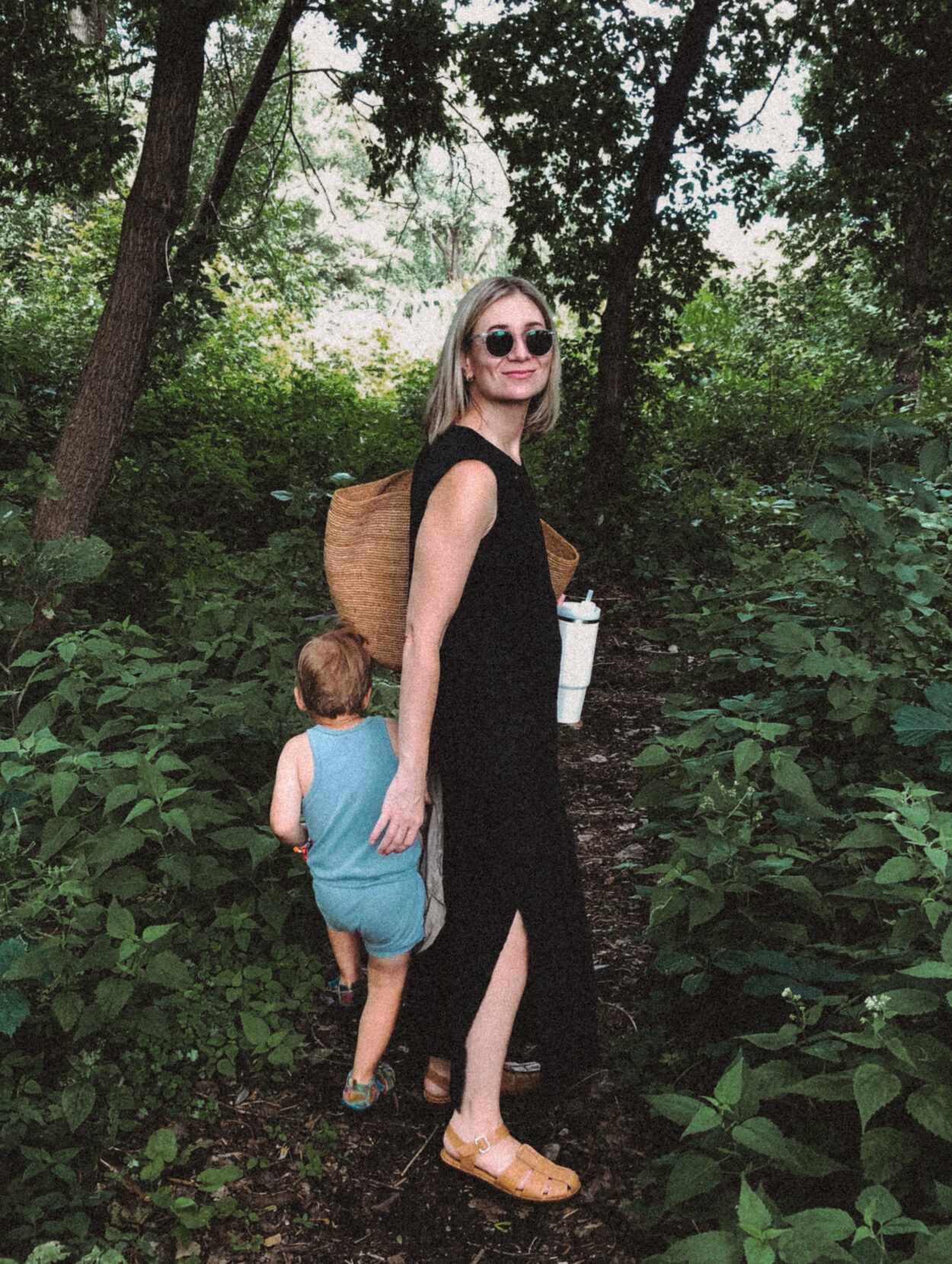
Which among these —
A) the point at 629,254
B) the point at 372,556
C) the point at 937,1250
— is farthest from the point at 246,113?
the point at 937,1250

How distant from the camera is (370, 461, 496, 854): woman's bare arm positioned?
191cm

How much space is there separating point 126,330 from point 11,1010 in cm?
382

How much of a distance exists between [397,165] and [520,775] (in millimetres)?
6352

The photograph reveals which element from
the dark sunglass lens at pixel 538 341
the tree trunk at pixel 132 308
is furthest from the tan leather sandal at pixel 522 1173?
the tree trunk at pixel 132 308

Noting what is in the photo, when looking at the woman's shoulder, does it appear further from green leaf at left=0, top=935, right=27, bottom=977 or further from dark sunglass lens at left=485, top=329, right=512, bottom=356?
green leaf at left=0, top=935, right=27, bottom=977

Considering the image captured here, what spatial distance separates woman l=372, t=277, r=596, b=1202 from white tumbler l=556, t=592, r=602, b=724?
91 cm

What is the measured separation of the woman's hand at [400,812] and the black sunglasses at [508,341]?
1.02 meters

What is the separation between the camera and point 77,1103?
2082mm

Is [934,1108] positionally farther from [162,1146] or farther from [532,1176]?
[162,1146]

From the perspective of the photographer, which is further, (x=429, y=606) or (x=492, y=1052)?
(x=492, y=1052)

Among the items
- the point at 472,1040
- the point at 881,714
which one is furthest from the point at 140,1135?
the point at 881,714

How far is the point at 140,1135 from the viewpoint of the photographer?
2.25 metres

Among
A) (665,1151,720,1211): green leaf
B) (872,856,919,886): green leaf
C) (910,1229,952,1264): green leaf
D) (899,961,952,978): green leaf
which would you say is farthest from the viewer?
(872,856,919,886): green leaf

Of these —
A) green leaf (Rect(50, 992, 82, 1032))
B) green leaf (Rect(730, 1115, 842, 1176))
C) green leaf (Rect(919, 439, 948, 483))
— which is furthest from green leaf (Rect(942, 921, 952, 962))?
green leaf (Rect(50, 992, 82, 1032))
